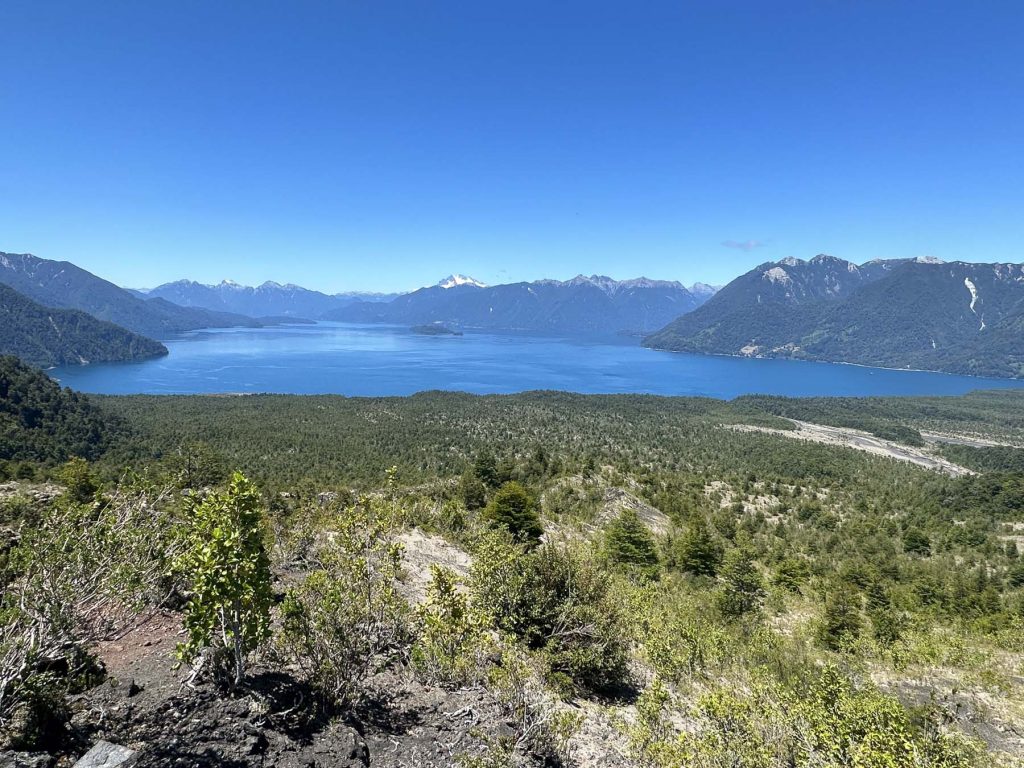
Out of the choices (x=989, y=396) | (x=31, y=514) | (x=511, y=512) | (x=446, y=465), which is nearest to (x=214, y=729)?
(x=31, y=514)

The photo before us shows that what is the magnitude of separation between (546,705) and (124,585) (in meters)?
8.26

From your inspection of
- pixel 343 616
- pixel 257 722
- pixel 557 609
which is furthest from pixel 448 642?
pixel 557 609

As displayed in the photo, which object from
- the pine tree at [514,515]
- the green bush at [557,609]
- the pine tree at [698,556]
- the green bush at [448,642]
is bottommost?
the pine tree at [698,556]

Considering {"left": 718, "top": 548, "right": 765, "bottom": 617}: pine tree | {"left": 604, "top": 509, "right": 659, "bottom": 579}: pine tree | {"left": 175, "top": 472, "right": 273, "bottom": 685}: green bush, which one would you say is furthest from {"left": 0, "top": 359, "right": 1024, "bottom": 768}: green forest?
{"left": 604, "top": 509, "right": 659, "bottom": 579}: pine tree

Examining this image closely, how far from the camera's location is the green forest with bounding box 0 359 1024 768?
7707 millimetres

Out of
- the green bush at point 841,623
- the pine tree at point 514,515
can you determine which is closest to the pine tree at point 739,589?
the green bush at point 841,623

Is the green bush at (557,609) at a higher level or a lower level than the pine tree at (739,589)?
higher

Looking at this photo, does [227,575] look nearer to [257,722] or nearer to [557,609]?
[257,722]

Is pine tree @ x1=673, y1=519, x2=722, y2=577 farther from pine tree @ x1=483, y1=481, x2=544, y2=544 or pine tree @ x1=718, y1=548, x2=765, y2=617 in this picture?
pine tree @ x1=483, y1=481, x2=544, y2=544

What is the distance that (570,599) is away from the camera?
14.5 m

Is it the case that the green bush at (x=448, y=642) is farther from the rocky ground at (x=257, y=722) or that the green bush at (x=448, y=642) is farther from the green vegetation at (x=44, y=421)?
the green vegetation at (x=44, y=421)

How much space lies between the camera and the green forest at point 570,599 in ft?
25.3

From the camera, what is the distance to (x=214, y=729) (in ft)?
26.6

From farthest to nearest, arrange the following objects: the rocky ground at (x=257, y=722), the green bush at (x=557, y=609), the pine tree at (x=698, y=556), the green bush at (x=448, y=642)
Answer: the pine tree at (x=698, y=556) < the green bush at (x=557, y=609) < the green bush at (x=448, y=642) < the rocky ground at (x=257, y=722)
